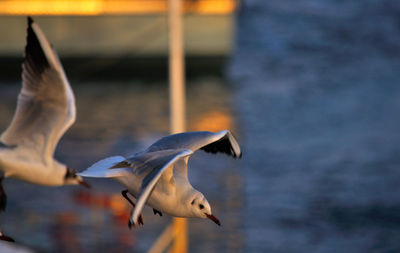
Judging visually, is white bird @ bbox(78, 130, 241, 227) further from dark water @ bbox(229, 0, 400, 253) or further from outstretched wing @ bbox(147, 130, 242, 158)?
dark water @ bbox(229, 0, 400, 253)

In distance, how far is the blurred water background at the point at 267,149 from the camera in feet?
43.3

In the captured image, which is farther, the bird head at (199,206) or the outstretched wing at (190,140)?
the outstretched wing at (190,140)

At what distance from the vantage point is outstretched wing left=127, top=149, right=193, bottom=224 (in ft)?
8.02

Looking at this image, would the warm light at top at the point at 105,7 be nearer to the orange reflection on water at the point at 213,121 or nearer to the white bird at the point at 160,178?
the orange reflection on water at the point at 213,121

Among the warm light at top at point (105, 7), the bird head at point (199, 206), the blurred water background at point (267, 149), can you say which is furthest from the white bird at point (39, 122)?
the warm light at top at point (105, 7)

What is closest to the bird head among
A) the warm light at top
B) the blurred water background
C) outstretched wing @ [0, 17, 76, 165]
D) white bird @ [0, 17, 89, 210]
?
white bird @ [0, 17, 89, 210]

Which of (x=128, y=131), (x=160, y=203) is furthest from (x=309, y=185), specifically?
(x=160, y=203)

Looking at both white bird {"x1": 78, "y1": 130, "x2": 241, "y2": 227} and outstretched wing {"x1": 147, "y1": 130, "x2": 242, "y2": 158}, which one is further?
outstretched wing {"x1": 147, "y1": 130, "x2": 242, "y2": 158}

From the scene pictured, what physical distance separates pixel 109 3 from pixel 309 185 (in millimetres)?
12176

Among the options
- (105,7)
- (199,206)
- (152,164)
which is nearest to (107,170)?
(152,164)

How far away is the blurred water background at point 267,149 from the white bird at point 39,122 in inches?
335

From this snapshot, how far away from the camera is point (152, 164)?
2629mm

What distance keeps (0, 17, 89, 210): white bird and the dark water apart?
8.68 metres

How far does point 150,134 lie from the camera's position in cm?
2062
